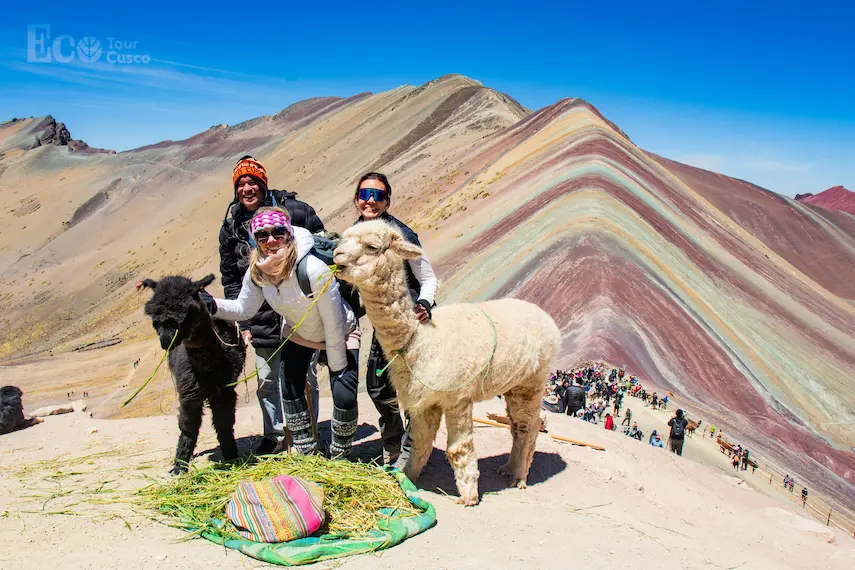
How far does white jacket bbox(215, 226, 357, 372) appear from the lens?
14.0ft

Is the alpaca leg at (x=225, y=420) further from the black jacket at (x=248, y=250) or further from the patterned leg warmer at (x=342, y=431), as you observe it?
the patterned leg warmer at (x=342, y=431)

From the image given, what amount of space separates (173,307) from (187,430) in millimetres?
1353

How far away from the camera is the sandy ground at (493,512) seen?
3537 millimetres

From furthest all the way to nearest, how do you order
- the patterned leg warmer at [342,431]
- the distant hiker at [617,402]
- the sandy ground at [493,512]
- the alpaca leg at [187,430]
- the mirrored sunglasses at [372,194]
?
the distant hiker at [617,402] → the alpaca leg at [187,430] → the mirrored sunglasses at [372,194] → the patterned leg warmer at [342,431] → the sandy ground at [493,512]

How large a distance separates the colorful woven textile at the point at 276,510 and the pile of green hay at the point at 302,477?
123mm

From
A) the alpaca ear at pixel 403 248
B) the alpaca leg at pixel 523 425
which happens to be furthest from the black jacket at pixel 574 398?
the alpaca ear at pixel 403 248

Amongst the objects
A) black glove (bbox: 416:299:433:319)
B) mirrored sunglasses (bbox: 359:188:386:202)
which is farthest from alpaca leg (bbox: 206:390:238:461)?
mirrored sunglasses (bbox: 359:188:386:202)

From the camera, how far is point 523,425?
5469mm

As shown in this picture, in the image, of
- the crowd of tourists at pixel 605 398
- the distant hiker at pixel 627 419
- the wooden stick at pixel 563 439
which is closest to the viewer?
the wooden stick at pixel 563 439

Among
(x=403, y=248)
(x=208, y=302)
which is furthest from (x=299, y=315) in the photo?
(x=403, y=248)

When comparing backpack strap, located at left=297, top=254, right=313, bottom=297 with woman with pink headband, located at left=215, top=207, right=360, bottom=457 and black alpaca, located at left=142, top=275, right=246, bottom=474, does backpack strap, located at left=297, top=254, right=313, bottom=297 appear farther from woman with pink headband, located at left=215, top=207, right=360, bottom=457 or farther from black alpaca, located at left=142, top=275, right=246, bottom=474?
black alpaca, located at left=142, top=275, right=246, bottom=474

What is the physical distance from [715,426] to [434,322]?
29.1ft

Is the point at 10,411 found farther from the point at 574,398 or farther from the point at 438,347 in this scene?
the point at 574,398

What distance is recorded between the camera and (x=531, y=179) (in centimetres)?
2431
